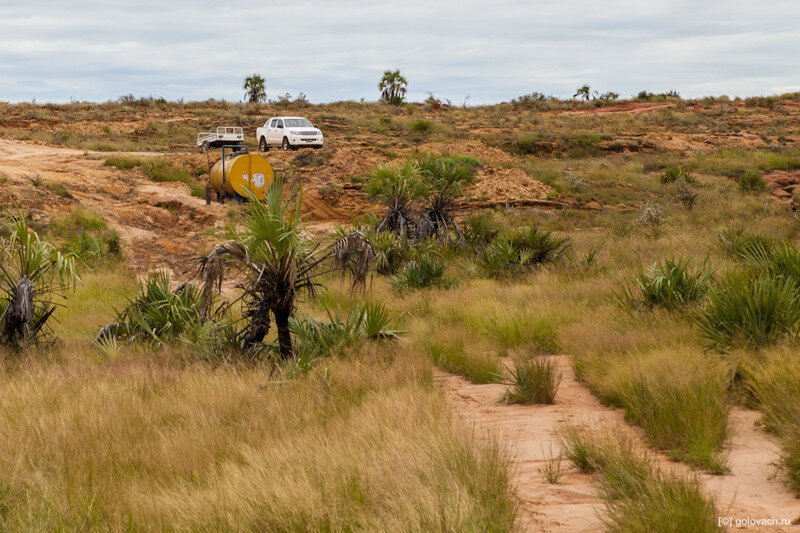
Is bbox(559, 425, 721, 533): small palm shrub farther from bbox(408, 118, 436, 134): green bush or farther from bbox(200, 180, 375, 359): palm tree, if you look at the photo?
bbox(408, 118, 436, 134): green bush

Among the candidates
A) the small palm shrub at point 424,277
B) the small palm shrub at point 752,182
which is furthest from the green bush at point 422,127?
the small palm shrub at point 424,277

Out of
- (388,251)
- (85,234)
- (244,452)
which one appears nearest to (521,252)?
(388,251)

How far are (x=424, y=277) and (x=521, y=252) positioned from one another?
2.25m

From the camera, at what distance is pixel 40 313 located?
10609 mm

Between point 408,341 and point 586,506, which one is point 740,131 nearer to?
point 408,341

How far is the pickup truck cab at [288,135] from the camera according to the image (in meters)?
34.7

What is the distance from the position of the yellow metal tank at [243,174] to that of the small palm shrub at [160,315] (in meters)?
15.0

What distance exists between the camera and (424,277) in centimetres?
1512

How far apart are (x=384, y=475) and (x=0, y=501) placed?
2.31 meters

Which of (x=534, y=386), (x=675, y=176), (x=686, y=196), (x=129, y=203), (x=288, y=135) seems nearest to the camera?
(x=534, y=386)

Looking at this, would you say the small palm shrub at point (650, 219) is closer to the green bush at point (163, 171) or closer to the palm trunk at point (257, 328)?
the palm trunk at point (257, 328)

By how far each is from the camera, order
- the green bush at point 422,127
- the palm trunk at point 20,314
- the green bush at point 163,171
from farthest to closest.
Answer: the green bush at point 422,127 → the green bush at point 163,171 → the palm trunk at point 20,314

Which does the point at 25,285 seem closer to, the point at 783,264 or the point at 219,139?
the point at 783,264

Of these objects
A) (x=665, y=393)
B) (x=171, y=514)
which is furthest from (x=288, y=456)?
(x=665, y=393)
